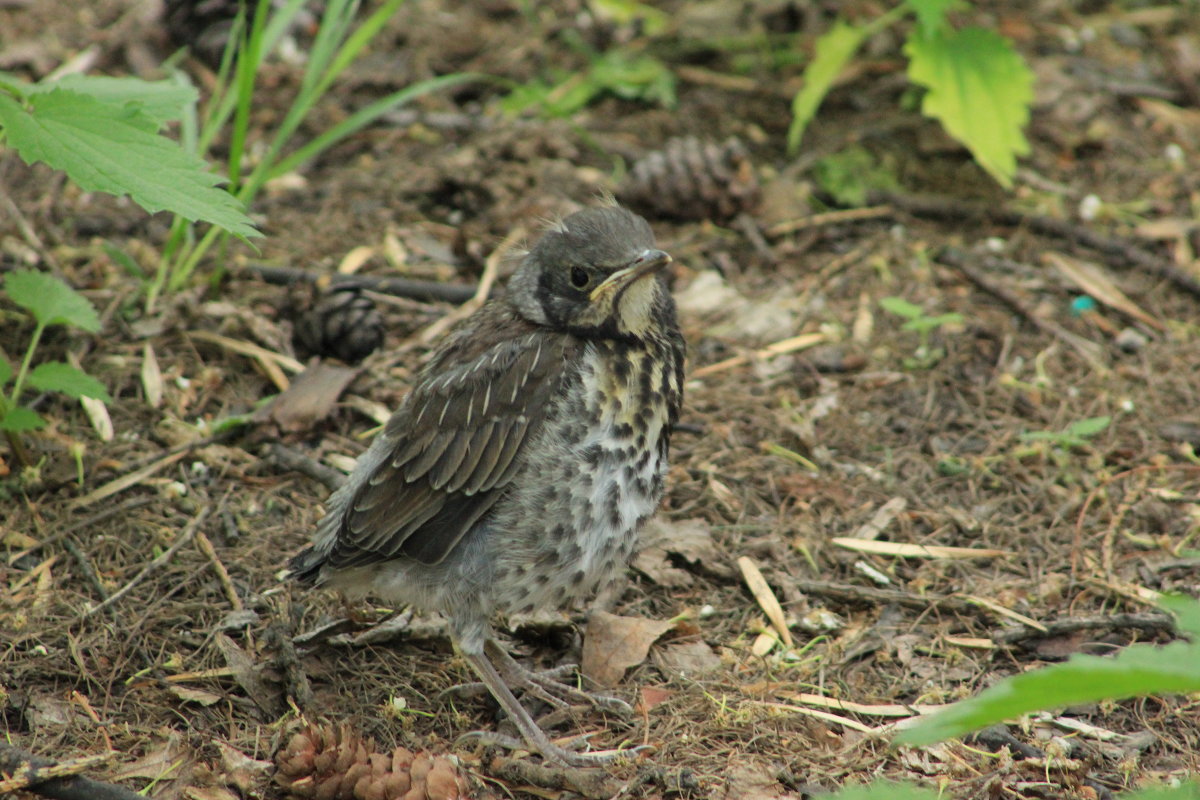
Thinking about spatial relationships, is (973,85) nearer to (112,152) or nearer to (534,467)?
(534,467)

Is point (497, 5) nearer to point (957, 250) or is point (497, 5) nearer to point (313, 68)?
point (313, 68)

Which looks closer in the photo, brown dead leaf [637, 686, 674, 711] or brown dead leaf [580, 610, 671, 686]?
brown dead leaf [637, 686, 674, 711]

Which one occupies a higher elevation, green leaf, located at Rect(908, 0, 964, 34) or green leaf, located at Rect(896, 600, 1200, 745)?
green leaf, located at Rect(908, 0, 964, 34)

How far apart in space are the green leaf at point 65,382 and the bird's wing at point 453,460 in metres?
0.90

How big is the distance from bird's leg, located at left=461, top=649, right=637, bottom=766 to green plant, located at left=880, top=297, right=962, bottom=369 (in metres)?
2.24

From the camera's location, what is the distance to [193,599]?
3.59m

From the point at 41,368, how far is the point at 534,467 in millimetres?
1599

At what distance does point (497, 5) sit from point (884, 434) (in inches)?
145

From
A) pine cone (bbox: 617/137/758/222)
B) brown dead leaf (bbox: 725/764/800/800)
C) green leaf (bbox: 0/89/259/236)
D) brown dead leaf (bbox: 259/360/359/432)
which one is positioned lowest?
brown dead leaf (bbox: 725/764/800/800)

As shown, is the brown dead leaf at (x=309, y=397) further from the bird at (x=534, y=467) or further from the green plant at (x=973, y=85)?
the green plant at (x=973, y=85)

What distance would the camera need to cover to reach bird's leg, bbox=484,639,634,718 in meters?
3.39

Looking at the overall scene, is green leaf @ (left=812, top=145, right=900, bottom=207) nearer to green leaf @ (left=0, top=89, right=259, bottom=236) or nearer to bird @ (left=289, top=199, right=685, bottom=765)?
bird @ (left=289, top=199, right=685, bottom=765)

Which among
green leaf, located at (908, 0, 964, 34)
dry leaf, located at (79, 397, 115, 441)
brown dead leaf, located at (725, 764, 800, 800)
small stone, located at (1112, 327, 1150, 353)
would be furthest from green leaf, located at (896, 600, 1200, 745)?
green leaf, located at (908, 0, 964, 34)

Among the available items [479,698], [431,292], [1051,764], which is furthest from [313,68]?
[1051,764]
